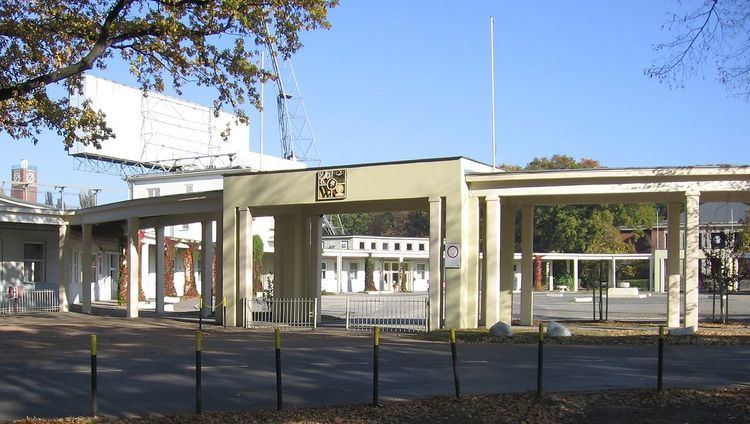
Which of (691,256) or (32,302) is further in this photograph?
(32,302)

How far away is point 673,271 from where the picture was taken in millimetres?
24859

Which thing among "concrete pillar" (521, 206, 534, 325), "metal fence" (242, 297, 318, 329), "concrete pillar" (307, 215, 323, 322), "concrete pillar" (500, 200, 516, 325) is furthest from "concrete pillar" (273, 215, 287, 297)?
"concrete pillar" (521, 206, 534, 325)

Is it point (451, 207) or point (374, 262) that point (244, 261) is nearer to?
point (451, 207)

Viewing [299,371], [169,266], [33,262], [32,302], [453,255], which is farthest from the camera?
[169,266]

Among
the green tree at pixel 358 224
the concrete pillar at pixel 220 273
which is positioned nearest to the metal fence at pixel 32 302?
the concrete pillar at pixel 220 273

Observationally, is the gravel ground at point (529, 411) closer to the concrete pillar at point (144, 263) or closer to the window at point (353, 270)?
the concrete pillar at point (144, 263)

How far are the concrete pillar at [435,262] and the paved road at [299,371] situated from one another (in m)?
3.15

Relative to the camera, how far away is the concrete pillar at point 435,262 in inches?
971

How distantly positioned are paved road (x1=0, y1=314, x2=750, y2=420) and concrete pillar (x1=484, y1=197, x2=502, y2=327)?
15.9 feet

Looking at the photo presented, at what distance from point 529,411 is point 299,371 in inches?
205

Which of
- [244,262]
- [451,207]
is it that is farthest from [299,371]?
[244,262]

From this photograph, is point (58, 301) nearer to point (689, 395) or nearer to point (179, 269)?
point (179, 269)

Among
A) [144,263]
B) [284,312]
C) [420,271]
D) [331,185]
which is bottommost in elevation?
[420,271]

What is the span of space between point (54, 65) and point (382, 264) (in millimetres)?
60398
